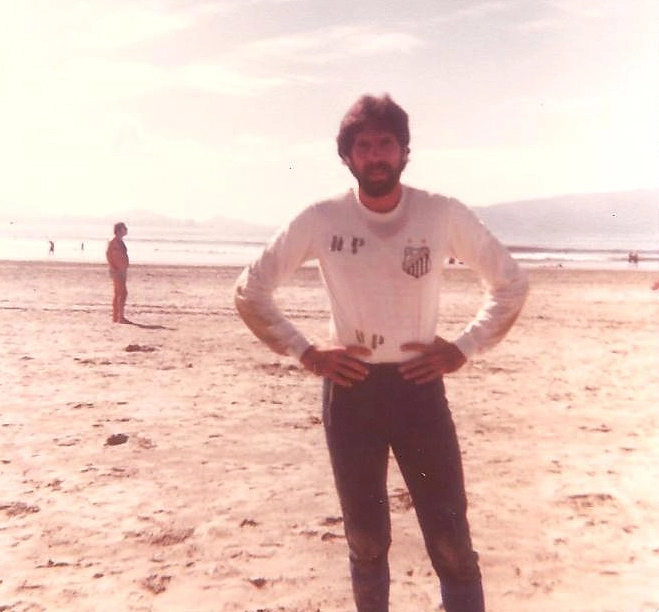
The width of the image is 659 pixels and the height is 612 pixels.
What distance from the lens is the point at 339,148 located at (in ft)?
9.20

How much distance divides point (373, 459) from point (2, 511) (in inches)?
131

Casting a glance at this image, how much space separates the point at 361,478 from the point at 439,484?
30 centimetres

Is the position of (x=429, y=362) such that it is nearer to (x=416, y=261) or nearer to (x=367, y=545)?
(x=416, y=261)

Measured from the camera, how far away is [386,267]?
8.86 ft

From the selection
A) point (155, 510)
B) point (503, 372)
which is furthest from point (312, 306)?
point (155, 510)

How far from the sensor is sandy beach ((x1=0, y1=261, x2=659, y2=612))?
404cm

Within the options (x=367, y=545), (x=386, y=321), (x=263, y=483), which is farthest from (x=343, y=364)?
(x=263, y=483)

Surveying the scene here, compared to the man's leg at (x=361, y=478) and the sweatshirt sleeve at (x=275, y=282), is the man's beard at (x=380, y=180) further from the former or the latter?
the man's leg at (x=361, y=478)

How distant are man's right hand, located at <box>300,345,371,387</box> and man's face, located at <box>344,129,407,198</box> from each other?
59cm

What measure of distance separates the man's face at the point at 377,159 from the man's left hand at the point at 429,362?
59 centimetres

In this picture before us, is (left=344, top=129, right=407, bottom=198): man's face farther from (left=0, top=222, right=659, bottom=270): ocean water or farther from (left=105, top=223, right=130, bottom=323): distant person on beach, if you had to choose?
(left=105, top=223, right=130, bottom=323): distant person on beach

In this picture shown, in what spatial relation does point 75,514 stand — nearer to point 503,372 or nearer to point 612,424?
point 612,424

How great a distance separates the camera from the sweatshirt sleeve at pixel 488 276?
109 inches

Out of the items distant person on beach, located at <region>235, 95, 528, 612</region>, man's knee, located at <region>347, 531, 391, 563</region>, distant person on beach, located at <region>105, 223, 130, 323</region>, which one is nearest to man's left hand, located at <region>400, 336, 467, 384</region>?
distant person on beach, located at <region>235, 95, 528, 612</region>
